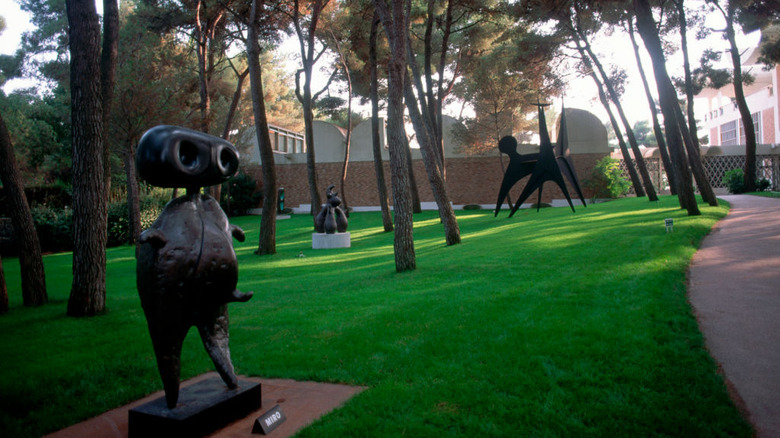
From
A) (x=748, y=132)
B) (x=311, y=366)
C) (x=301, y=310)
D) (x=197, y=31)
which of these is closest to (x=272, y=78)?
(x=197, y=31)

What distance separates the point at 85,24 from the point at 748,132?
919 inches

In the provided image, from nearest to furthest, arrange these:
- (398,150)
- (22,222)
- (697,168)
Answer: (22,222) < (398,150) < (697,168)

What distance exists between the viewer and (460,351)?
4.23 meters

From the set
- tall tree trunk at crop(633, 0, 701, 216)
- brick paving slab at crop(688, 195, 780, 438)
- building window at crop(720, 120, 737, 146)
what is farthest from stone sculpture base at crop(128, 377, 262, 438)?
building window at crop(720, 120, 737, 146)

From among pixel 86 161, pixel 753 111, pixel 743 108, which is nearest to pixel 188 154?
pixel 86 161

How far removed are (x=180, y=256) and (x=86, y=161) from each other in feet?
14.7

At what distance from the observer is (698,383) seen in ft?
11.0

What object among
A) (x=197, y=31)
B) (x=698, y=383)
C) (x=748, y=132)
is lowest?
(x=698, y=383)

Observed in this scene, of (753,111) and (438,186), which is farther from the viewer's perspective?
(753,111)

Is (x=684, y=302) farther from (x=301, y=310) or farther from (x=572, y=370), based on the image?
(x=301, y=310)

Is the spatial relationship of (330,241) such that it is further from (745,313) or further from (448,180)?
(448,180)

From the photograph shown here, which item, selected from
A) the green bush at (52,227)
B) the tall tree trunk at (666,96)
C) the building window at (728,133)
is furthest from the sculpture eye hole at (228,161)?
the building window at (728,133)

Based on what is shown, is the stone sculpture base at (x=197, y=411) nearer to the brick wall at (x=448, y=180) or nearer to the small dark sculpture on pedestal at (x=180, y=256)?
the small dark sculpture on pedestal at (x=180, y=256)

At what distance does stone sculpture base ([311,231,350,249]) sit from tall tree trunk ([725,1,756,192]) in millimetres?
16388
